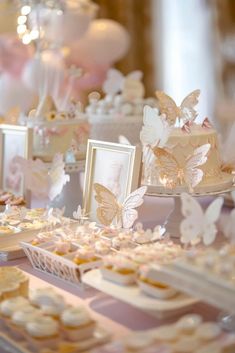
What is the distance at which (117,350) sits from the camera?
1.07 meters

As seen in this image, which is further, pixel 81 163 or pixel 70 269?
pixel 81 163

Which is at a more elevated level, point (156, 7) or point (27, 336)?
point (156, 7)

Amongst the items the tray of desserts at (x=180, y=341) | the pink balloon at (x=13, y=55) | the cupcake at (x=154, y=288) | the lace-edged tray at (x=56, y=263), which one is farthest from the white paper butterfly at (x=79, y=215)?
the pink balloon at (x=13, y=55)

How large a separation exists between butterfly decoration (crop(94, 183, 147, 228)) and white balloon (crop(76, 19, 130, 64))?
231 cm

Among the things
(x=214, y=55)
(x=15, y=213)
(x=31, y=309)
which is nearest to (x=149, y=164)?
(x=15, y=213)

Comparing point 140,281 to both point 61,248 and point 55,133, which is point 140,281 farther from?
point 55,133

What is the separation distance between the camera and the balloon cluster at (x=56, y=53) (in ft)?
9.12

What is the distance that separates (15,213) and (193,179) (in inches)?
20.6

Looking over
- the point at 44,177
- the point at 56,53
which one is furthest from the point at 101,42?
the point at 44,177

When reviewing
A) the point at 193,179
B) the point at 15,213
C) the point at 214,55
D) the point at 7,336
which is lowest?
the point at 7,336

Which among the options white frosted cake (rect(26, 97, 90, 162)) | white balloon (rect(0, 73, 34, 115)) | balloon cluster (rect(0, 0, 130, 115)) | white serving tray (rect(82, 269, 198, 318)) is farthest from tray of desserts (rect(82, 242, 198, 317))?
white balloon (rect(0, 73, 34, 115))

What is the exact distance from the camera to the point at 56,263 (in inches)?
56.9

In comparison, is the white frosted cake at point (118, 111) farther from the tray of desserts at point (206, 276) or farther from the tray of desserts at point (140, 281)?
the tray of desserts at point (206, 276)

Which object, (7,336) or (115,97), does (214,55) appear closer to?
(115,97)
